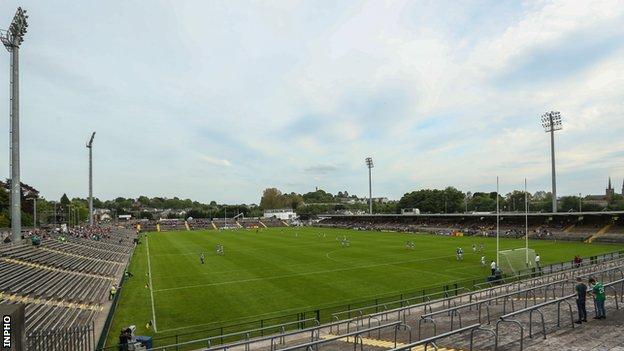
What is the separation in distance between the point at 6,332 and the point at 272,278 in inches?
1113

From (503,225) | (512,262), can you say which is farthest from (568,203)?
(512,262)

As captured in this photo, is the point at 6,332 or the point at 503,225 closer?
the point at 6,332

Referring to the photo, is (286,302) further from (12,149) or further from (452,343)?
(12,149)

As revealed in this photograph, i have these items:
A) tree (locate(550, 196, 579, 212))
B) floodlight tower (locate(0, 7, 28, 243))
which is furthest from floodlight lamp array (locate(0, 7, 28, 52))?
tree (locate(550, 196, 579, 212))

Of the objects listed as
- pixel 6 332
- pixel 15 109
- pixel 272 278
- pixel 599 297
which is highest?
pixel 15 109

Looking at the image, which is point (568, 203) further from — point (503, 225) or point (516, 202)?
point (503, 225)

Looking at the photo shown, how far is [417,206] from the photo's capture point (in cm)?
15438

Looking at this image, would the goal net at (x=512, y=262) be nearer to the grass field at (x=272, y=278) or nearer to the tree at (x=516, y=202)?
the grass field at (x=272, y=278)

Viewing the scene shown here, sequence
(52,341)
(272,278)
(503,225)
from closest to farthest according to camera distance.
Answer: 1. (52,341)
2. (272,278)
3. (503,225)

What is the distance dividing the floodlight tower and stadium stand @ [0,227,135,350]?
199cm

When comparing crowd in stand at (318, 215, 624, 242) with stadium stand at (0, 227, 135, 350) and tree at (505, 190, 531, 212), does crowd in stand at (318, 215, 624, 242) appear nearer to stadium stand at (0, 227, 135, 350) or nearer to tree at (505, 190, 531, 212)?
stadium stand at (0, 227, 135, 350)

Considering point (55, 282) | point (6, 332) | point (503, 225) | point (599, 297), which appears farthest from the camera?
point (503, 225)

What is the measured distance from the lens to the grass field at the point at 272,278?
2653cm

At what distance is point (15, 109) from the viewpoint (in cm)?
3369
